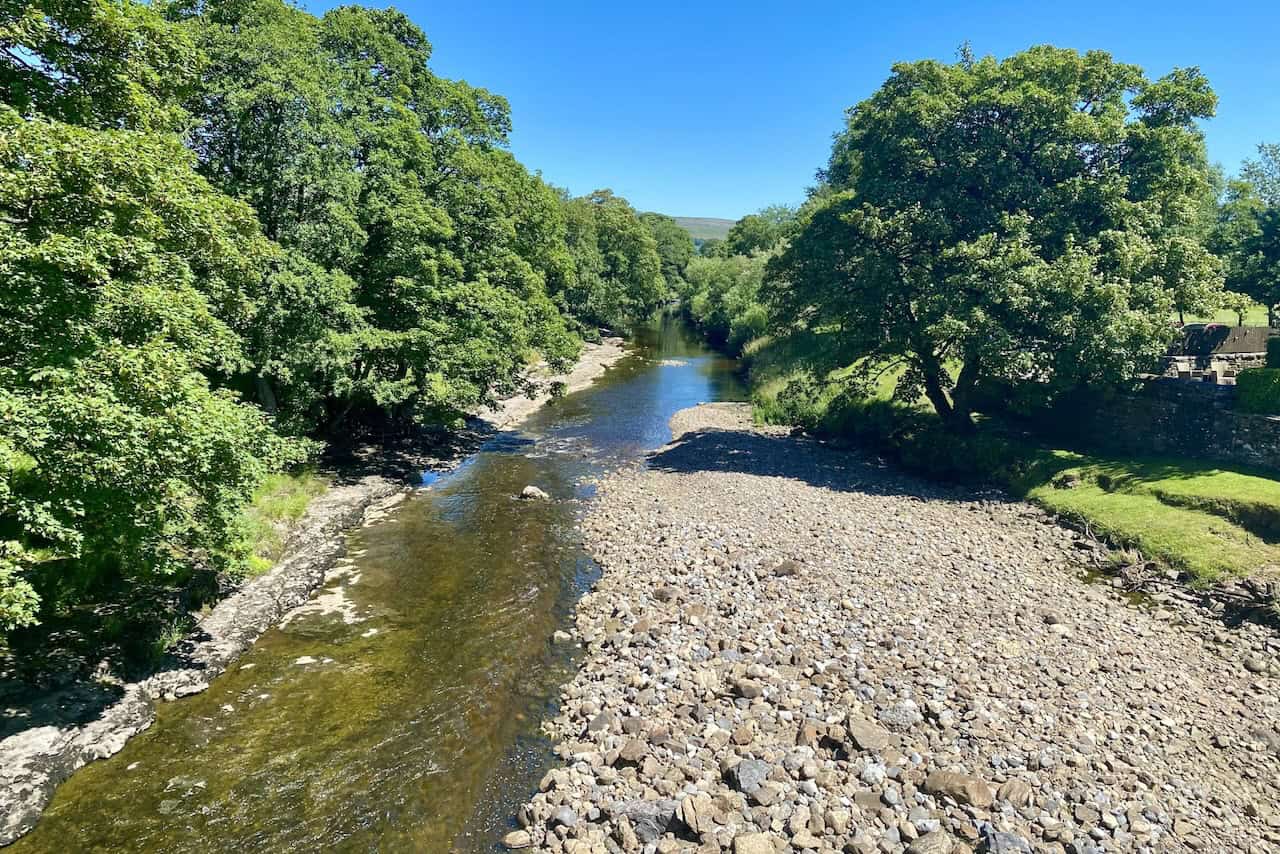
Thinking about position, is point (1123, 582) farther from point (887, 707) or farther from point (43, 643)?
point (43, 643)

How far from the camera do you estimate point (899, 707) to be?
11711 millimetres

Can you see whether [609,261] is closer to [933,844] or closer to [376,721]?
[376,721]

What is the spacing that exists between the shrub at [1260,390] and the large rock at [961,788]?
19118 millimetres

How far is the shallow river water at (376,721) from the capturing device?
980 cm

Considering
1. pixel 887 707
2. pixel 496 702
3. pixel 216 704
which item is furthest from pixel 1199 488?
pixel 216 704

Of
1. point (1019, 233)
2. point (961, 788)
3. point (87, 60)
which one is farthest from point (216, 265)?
point (1019, 233)

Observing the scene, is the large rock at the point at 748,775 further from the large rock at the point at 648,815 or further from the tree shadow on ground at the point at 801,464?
the tree shadow on ground at the point at 801,464

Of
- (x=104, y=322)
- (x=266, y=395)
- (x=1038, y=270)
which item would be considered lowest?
(x=266, y=395)

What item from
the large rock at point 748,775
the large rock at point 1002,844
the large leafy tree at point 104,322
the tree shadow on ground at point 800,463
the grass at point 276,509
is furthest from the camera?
the tree shadow on ground at point 800,463

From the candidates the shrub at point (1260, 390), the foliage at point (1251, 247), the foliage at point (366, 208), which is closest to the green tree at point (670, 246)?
the foliage at point (366, 208)

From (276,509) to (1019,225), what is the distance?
92.4 ft

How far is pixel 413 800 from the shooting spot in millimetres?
10453

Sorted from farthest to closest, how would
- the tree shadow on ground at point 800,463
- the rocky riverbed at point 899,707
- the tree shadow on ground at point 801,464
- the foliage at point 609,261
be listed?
the foliage at point 609,261
the tree shadow on ground at point 800,463
the tree shadow on ground at point 801,464
the rocky riverbed at point 899,707

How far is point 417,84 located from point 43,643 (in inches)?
1051
